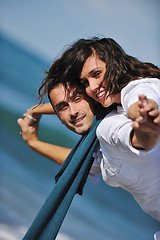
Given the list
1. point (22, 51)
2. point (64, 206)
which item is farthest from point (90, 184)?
point (22, 51)

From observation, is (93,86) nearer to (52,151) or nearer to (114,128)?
(114,128)

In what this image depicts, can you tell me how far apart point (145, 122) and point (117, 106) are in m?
0.53

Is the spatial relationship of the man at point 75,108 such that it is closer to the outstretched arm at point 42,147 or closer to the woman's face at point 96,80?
the woman's face at point 96,80

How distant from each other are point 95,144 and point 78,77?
0.33 metres

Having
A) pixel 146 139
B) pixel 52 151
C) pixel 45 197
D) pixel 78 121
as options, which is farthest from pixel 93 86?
pixel 45 197

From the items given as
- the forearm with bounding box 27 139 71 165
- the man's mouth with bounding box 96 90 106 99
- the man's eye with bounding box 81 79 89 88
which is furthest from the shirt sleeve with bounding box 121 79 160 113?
the forearm with bounding box 27 139 71 165

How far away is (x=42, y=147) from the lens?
222cm

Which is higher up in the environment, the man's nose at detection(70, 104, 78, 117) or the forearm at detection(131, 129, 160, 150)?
the man's nose at detection(70, 104, 78, 117)

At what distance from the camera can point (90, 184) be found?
170 inches

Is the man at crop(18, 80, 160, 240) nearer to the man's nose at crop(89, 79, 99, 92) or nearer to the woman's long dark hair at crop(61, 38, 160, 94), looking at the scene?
the woman's long dark hair at crop(61, 38, 160, 94)

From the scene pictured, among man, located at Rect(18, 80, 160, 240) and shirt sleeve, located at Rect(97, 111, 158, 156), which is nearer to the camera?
shirt sleeve, located at Rect(97, 111, 158, 156)

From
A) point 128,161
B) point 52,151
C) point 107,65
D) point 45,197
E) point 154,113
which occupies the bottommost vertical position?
point 45,197

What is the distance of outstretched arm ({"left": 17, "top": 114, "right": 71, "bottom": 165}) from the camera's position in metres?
2.10

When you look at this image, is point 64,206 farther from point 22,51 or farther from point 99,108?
point 22,51
